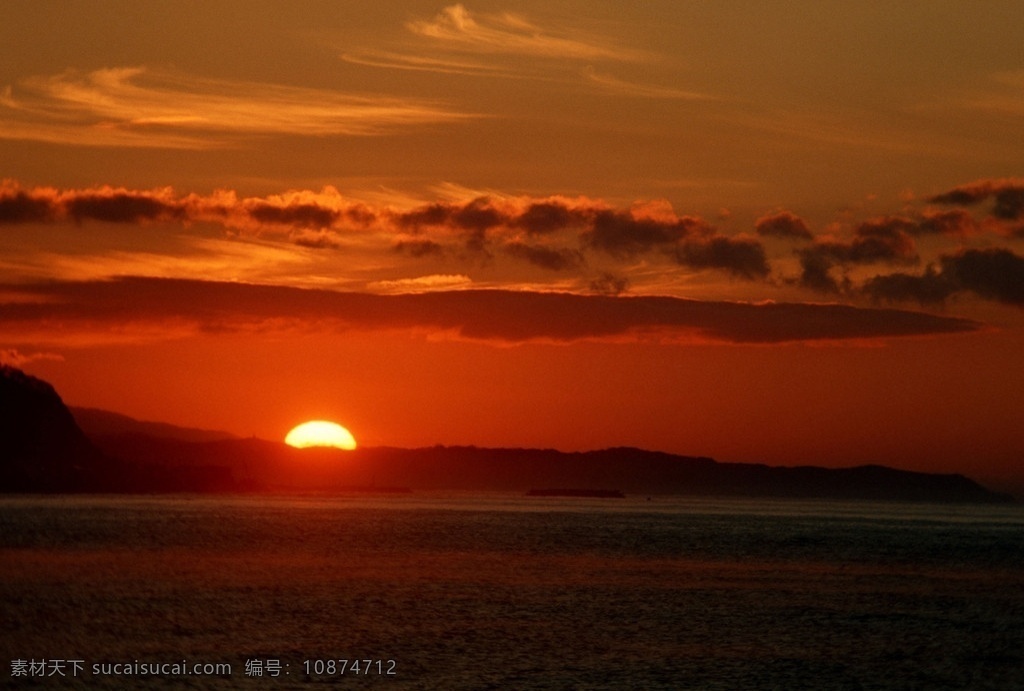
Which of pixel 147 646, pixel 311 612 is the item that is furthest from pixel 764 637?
pixel 147 646

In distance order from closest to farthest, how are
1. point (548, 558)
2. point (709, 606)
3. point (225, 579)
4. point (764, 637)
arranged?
point (764, 637), point (709, 606), point (225, 579), point (548, 558)

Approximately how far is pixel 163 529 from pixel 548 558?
232 feet

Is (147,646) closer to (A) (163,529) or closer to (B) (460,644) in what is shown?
(B) (460,644)

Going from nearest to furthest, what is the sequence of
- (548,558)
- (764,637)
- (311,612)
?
(764,637), (311,612), (548,558)

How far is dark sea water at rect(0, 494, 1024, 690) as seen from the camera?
58.4m

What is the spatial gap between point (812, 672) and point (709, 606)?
27618 mm

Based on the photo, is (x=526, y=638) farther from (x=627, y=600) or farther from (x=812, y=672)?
(x=627, y=600)

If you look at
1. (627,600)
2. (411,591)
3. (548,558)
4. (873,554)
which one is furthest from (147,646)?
(873,554)

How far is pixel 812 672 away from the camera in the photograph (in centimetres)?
6056

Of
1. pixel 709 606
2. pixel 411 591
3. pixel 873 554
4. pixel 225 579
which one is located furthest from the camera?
pixel 873 554

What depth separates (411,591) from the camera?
3701 inches

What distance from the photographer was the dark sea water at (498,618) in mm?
58375

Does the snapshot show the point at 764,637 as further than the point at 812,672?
Yes

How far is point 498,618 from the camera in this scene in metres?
78.2
